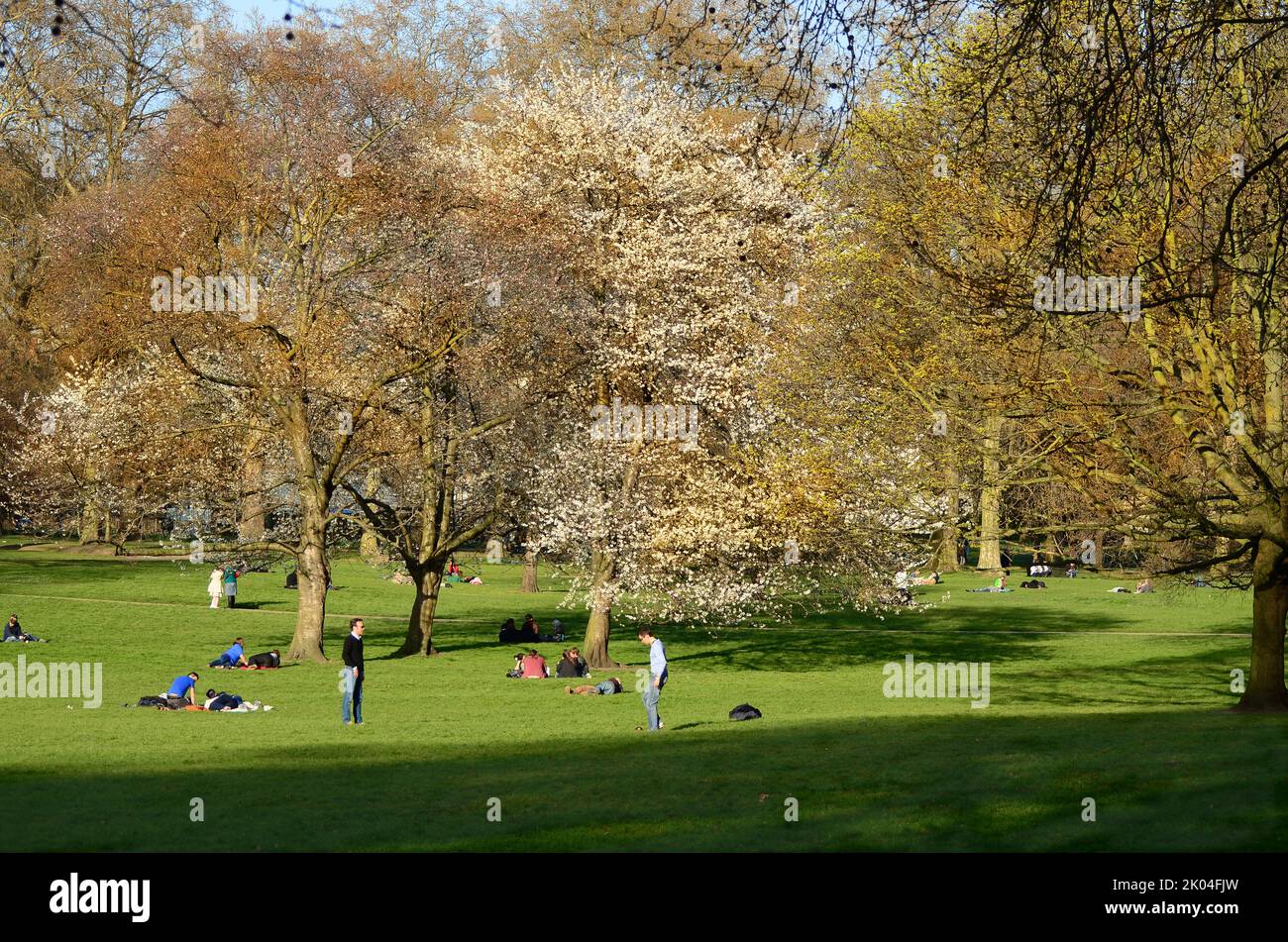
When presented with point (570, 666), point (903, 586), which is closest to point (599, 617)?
point (570, 666)

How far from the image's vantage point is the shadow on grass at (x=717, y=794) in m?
13.6

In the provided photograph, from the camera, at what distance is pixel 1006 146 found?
22.8 m

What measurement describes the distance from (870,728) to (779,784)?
22.4ft

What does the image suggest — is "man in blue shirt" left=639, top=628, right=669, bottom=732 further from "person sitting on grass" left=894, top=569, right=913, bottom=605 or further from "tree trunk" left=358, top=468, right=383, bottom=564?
"tree trunk" left=358, top=468, right=383, bottom=564

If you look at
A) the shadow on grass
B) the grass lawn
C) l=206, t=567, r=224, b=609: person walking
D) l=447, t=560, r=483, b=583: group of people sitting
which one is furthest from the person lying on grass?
l=447, t=560, r=483, b=583: group of people sitting

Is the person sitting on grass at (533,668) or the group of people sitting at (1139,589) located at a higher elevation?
the group of people sitting at (1139,589)

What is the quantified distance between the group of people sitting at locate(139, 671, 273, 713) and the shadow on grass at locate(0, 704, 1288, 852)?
19.0 feet

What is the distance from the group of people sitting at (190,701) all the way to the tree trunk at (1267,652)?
711 inches

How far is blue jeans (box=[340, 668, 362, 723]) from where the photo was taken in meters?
24.5

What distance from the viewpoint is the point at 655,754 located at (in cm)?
2102

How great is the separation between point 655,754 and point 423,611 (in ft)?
64.4

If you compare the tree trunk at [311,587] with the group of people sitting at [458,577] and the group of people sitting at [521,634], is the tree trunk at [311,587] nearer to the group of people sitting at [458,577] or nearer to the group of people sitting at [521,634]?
the group of people sitting at [521,634]

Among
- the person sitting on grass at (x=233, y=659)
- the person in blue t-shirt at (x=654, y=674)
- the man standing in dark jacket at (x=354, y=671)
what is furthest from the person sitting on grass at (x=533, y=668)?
the person in blue t-shirt at (x=654, y=674)
